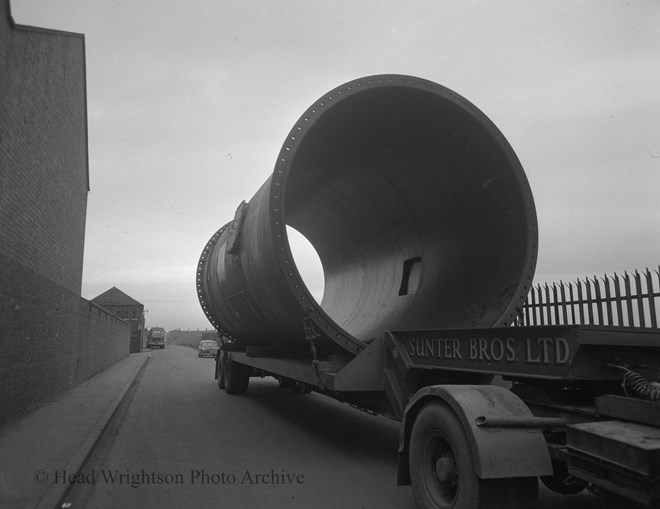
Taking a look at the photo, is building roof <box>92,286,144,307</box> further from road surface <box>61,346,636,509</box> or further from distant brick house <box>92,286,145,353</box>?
road surface <box>61,346,636,509</box>

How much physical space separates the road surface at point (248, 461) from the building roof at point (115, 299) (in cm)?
5716

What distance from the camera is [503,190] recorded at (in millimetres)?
6770

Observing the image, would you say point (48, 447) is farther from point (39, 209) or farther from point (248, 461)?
point (39, 209)

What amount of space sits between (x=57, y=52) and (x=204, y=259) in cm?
552

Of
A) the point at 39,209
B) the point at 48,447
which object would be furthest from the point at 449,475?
the point at 39,209

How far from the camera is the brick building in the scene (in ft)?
23.2

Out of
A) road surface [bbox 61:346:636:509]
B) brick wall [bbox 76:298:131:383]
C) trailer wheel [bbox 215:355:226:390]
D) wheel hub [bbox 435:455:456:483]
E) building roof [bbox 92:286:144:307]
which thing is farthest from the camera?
building roof [bbox 92:286:144:307]

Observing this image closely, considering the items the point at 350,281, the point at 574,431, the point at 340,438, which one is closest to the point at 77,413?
the point at 340,438

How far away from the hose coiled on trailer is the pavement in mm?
4412

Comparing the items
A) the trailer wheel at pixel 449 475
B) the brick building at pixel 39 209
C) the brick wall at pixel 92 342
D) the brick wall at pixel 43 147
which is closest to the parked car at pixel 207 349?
A: the brick wall at pixel 92 342

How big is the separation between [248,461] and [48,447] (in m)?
2.46

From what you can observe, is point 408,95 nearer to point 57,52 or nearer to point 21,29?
point 21,29

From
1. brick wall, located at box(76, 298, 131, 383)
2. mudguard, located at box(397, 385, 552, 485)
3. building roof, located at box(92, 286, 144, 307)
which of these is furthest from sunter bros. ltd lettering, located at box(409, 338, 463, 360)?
building roof, located at box(92, 286, 144, 307)

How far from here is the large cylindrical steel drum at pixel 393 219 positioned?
607 cm
